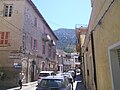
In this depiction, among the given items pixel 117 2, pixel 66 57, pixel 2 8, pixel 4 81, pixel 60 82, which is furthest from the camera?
pixel 66 57

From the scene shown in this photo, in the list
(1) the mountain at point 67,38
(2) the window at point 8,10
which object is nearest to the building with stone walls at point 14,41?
(2) the window at point 8,10

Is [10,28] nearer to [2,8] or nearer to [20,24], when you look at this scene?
[20,24]

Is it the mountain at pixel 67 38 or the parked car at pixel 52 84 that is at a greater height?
the mountain at pixel 67 38

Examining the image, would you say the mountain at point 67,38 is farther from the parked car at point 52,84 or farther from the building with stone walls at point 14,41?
the parked car at point 52,84

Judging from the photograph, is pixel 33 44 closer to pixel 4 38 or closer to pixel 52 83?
pixel 4 38

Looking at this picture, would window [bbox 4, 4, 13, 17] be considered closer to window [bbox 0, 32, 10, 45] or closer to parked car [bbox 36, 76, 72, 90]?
window [bbox 0, 32, 10, 45]

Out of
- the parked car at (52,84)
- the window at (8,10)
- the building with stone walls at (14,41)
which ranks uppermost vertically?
the window at (8,10)

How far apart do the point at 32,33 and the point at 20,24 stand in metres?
4.32

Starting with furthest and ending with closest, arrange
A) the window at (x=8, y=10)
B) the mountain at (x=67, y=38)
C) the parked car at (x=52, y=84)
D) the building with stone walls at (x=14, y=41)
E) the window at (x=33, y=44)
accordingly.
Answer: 1. the mountain at (x=67, y=38)
2. the window at (x=33, y=44)
3. the window at (x=8, y=10)
4. the building with stone walls at (x=14, y=41)
5. the parked car at (x=52, y=84)

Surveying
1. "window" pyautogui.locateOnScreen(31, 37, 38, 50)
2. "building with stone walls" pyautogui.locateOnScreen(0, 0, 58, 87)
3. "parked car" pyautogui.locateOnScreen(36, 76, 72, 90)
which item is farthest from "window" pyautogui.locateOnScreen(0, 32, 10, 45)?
"parked car" pyautogui.locateOnScreen(36, 76, 72, 90)

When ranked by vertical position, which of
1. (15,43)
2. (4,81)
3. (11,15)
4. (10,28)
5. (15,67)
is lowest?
(4,81)

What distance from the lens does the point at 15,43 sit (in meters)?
22.6

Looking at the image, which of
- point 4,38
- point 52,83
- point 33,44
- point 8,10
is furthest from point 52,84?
point 33,44

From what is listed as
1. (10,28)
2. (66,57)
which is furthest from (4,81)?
(66,57)
